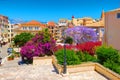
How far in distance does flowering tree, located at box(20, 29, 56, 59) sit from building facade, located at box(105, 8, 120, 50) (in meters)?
7.60

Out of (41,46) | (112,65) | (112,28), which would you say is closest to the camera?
(112,65)

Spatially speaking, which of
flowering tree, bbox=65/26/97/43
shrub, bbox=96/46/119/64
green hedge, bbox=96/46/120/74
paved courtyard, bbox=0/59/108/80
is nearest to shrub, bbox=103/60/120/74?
green hedge, bbox=96/46/120/74

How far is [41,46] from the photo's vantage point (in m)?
27.7

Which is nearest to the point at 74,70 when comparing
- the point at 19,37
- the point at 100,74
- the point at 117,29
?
the point at 100,74

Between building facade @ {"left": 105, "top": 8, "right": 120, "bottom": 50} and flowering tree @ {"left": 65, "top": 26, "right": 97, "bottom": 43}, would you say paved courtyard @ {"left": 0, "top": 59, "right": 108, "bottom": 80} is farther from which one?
flowering tree @ {"left": 65, "top": 26, "right": 97, "bottom": 43}

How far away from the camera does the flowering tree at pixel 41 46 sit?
27472 millimetres

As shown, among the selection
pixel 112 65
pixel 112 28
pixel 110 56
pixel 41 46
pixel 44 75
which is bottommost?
pixel 44 75

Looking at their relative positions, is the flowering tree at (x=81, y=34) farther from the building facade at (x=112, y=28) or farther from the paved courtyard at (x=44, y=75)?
the paved courtyard at (x=44, y=75)

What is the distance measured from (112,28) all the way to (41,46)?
971 cm

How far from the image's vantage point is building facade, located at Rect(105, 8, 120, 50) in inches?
957

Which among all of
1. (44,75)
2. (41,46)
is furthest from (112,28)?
(44,75)

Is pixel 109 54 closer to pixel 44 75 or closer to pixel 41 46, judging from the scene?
pixel 44 75

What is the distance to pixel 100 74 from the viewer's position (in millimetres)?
17000

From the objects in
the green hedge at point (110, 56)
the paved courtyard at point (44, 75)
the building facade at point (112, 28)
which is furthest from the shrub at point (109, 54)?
the building facade at point (112, 28)
